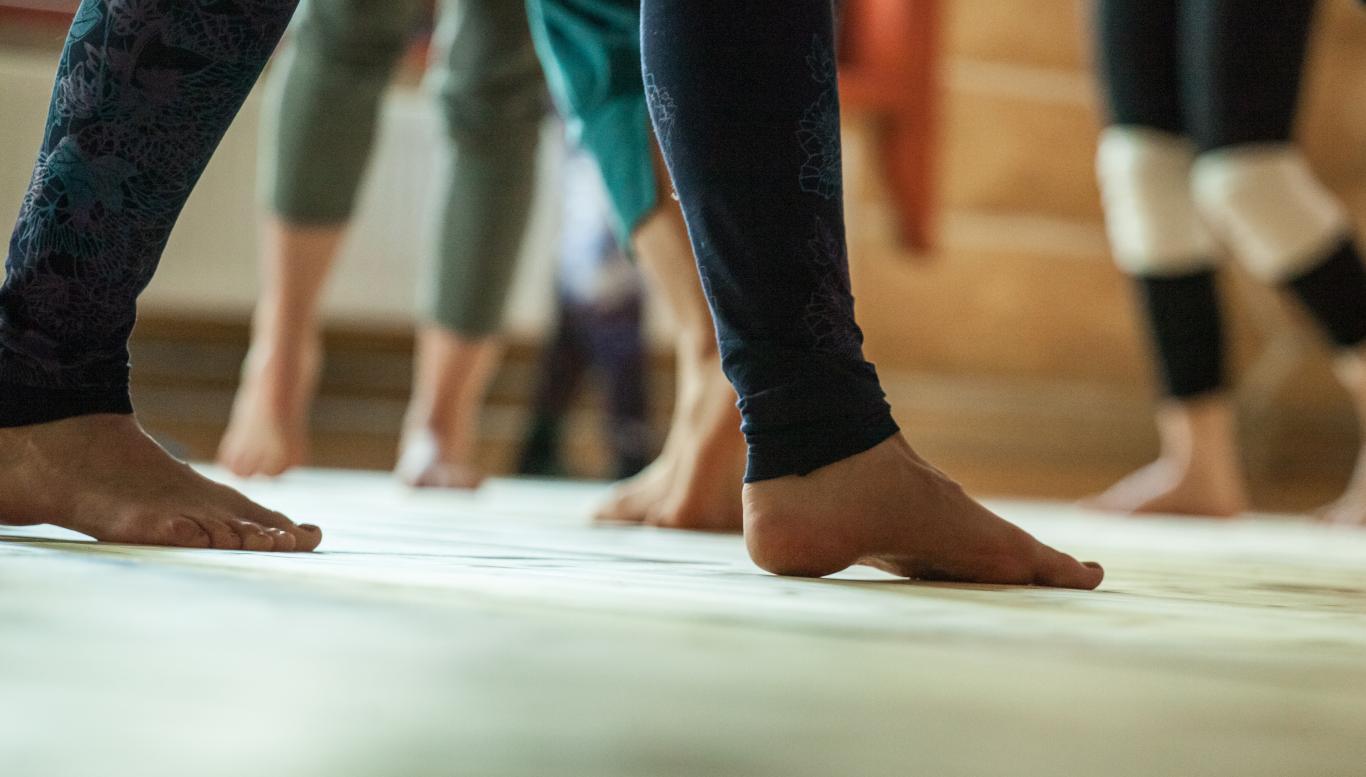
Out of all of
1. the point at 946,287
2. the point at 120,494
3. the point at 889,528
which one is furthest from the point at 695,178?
the point at 946,287

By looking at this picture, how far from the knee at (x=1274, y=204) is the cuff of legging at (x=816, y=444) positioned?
3.75ft

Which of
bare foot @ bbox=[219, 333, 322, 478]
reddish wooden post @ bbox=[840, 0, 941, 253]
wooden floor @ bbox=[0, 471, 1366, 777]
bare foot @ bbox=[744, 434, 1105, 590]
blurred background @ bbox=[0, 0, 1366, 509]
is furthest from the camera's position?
reddish wooden post @ bbox=[840, 0, 941, 253]

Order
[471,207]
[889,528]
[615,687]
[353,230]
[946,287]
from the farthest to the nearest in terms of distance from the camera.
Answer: [946,287]
[353,230]
[471,207]
[889,528]
[615,687]

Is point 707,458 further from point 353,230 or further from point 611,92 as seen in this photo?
point 353,230

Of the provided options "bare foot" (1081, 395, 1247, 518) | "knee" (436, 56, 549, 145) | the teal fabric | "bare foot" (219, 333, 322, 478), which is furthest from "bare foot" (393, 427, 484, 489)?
"bare foot" (1081, 395, 1247, 518)

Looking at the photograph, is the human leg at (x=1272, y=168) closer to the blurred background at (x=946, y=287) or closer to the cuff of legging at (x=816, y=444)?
the cuff of legging at (x=816, y=444)

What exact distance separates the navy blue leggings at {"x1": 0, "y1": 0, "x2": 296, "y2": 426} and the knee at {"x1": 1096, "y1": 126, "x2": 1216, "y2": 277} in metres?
1.27

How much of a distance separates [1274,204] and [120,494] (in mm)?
1345

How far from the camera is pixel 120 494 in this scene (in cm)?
60

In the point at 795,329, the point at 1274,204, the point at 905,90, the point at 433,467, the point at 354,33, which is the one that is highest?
the point at 905,90

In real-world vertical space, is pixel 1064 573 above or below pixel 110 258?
below

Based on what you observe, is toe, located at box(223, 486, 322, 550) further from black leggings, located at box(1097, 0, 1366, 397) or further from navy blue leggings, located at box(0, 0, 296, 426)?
black leggings, located at box(1097, 0, 1366, 397)

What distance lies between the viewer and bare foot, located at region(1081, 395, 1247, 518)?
5.17 ft

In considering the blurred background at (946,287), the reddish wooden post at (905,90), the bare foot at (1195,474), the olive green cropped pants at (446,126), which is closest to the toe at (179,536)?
the olive green cropped pants at (446,126)
